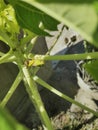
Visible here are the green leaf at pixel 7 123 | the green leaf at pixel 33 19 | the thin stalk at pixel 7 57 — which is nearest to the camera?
the green leaf at pixel 7 123

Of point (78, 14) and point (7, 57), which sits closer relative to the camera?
point (78, 14)

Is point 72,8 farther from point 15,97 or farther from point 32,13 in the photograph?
point 15,97

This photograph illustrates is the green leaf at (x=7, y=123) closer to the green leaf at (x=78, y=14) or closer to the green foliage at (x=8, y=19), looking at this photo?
the green leaf at (x=78, y=14)

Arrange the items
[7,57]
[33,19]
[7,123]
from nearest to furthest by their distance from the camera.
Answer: [7,123] → [33,19] → [7,57]

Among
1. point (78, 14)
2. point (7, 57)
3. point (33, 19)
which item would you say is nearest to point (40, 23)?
point (33, 19)

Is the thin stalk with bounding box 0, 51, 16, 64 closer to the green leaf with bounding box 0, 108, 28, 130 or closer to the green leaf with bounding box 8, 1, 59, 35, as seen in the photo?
the green leaf with bounding box 8, 1, 59, 35

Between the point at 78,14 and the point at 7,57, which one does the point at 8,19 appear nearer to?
the point at 7,57

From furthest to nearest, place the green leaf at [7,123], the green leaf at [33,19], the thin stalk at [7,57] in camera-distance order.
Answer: the thin stalk at [7,57] < the green leaf at [33,19] < the green leaf at [7,123]

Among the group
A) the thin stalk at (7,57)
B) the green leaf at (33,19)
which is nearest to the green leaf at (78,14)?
the green leaf at (33,19)
